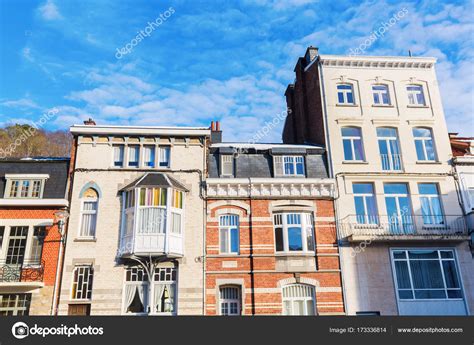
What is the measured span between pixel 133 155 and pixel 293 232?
8.48 m

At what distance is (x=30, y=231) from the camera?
18.7m

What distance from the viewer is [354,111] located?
2225 cm

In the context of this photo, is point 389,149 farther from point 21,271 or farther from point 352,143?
point 21,271

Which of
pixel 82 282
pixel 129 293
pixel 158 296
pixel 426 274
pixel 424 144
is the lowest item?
pixel 158 296

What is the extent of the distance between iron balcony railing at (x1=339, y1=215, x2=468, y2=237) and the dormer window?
1398 centimetres

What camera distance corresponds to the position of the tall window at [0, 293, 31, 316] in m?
17.6

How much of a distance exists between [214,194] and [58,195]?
7.11 meters

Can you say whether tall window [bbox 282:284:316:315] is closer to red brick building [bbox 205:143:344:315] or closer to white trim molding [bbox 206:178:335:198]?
red brick building [bbox 205:143:344:315]

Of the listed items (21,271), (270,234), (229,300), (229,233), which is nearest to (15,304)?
(21,271)

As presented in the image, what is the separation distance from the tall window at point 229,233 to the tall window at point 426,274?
7180mm

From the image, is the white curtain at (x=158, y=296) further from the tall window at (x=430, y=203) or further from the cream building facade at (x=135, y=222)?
the tall window at (x=430, y=203)

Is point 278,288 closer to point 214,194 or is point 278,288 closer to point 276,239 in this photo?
point 276,239

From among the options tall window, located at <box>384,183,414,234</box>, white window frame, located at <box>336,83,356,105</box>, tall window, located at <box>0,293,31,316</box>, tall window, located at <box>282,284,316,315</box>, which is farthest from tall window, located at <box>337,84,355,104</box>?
tall window, located at <box>0,293,31,316</box>
